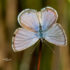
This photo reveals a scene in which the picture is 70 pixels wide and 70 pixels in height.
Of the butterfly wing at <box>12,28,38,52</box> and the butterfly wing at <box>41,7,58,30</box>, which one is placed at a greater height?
the butterfly wing at <box>41,7,58,30</box>

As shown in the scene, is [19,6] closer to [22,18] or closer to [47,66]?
[47,66]

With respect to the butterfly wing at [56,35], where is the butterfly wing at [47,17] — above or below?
above

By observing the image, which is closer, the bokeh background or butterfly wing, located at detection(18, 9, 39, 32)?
butterfly wing, located at detection(18, 9, 39, 32)

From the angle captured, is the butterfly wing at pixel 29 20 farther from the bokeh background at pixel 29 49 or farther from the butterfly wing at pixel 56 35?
the bokeh background at pixel 29 49

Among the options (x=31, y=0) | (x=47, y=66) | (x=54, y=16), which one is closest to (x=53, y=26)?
(x=54, y=16)

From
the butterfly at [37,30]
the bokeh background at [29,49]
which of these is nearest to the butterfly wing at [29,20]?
the butterfly at [37,30]

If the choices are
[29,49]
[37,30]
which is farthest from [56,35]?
[29,49]

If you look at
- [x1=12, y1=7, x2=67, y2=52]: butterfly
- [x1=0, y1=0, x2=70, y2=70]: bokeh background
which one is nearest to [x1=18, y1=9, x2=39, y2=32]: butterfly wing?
[x1=12, y1=7, x2=67, y2=52]: butterfly

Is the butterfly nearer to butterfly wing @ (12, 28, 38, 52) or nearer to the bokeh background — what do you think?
butterfly wing @ (12, 28, 38, 52)
